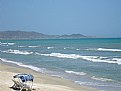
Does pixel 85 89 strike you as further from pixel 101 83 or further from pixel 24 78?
pixel 24 78

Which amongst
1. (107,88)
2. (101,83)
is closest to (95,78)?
(101,83)

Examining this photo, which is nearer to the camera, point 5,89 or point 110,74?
point 5,89

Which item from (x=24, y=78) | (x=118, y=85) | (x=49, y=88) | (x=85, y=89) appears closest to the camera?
(x=24, y=78)

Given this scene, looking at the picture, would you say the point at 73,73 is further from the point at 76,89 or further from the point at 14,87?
the point at 14,87

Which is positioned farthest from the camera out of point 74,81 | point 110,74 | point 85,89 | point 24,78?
point 110,74

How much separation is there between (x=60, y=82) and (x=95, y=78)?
3.29m

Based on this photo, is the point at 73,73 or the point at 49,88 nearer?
the point at 49,88

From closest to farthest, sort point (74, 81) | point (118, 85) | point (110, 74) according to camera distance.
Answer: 1. point (118, 85)
2. point (74, 81)
3. point (110, 74)

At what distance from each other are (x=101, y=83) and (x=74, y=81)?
2015mm

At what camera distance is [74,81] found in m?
21.9

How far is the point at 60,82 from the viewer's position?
21.1m

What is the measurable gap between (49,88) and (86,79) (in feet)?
20.1

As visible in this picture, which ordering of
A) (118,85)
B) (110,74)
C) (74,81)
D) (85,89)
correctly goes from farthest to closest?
(110,74)
(74,81)
(118,85)
(85,89)

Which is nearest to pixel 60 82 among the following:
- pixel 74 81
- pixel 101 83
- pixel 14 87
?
pixel 74 81
